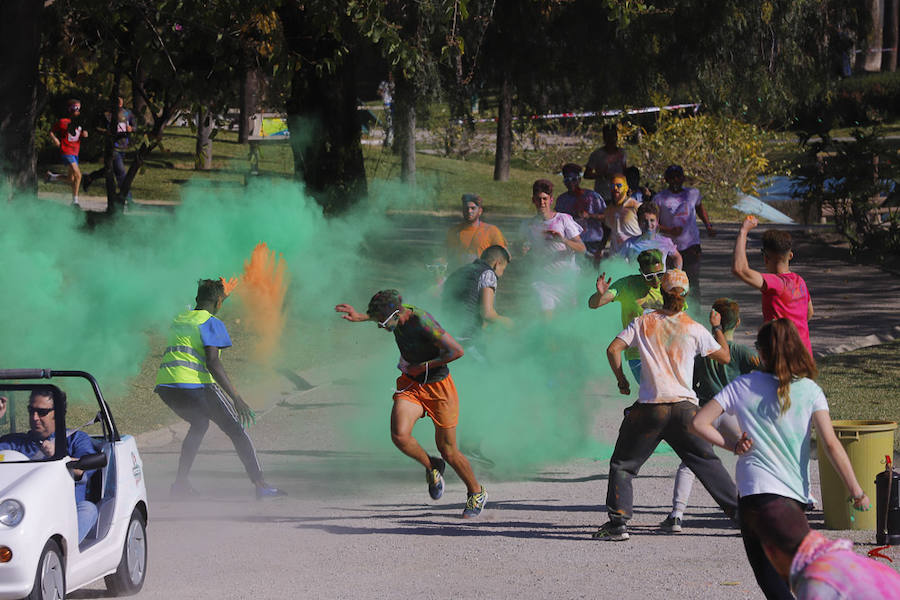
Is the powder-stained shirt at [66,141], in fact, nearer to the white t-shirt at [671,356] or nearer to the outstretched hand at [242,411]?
the outstretched hand at [242,411]

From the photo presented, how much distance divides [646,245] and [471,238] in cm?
170

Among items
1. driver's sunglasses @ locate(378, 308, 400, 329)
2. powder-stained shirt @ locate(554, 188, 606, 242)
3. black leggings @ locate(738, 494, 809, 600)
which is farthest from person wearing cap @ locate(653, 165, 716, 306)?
black leggings @ locate(738, 494, 809, 600)

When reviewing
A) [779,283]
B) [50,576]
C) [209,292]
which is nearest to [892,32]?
[779,283]

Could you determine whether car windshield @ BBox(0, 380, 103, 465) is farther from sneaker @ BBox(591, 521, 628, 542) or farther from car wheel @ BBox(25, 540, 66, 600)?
sneaker @ BBox(591, 521, 628, 542)

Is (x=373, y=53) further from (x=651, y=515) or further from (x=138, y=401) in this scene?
(x=651, y=515)

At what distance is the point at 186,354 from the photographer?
9.22m

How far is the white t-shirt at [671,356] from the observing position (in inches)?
299

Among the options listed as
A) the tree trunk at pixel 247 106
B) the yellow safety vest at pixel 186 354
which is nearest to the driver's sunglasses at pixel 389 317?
the yellow safety vest at pixel 186 354

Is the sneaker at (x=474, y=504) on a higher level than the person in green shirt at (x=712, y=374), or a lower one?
lower

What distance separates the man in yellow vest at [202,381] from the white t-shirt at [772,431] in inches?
171

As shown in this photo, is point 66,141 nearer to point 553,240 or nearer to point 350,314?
point 553,240

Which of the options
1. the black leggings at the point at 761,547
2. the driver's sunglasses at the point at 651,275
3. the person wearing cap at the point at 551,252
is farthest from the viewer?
the person wearing cap at the point at 551,252

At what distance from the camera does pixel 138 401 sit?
41.2 ft

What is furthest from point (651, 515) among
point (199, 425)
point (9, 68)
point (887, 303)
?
point (887, 303)
